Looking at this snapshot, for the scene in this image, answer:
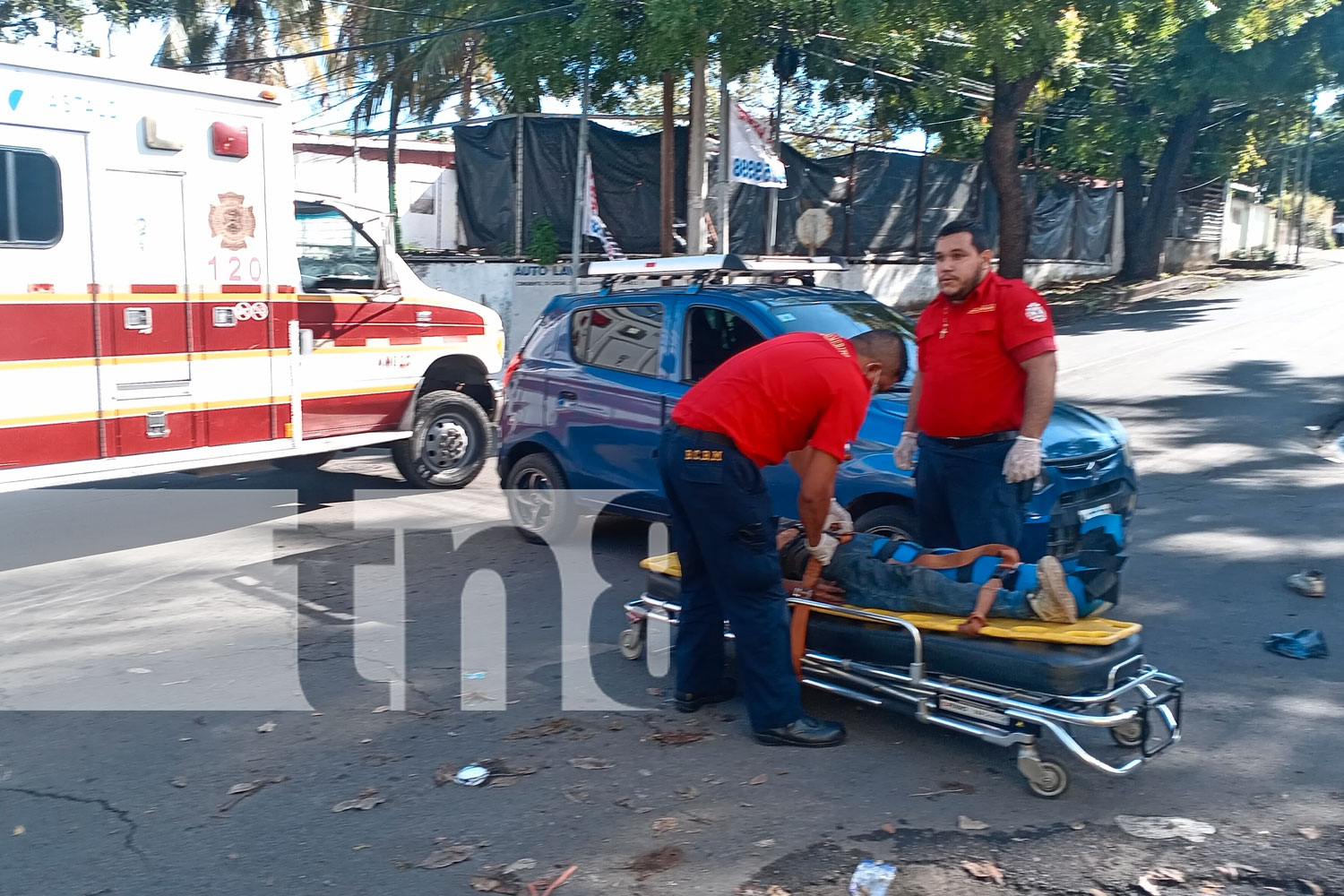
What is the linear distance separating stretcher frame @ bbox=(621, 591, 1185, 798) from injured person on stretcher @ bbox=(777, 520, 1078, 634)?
11 centimetres

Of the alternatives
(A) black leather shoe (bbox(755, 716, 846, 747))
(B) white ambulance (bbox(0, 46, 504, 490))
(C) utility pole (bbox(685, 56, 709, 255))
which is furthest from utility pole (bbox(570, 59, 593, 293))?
(A) black leather shoe (bbox(755, 716, 846, 747))

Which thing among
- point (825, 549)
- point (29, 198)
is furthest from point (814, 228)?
point (825, 549)

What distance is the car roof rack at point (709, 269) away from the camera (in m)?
7.34

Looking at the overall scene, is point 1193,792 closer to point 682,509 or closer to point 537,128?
point 682,509

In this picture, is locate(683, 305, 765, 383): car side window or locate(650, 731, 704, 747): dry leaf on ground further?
locate(683, 305, 765, 383): car side window

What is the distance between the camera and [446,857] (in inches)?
154

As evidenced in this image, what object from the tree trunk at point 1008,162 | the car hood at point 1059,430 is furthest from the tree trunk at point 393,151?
the car hood at point 1059,430

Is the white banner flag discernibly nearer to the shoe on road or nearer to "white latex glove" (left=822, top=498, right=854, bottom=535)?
the shoe on road

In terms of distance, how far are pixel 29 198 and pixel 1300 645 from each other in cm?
747

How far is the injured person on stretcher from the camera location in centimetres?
→ 436

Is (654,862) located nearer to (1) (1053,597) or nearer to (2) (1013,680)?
(2) (1013,680)

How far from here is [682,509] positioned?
15.8 ft

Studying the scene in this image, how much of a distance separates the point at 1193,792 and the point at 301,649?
4.20 meters

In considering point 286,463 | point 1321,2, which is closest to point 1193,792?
point 286,463
